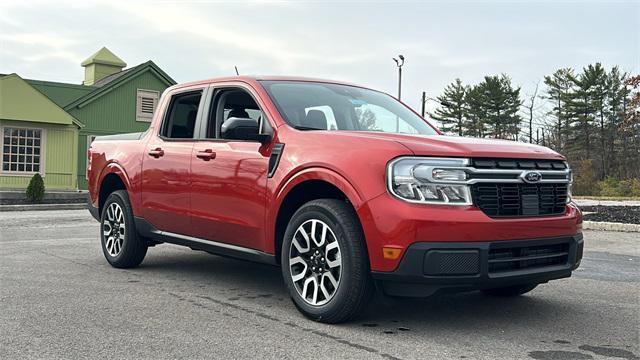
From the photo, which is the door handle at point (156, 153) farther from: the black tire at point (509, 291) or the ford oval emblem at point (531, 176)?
the ford oval emblem at point (531, 176)

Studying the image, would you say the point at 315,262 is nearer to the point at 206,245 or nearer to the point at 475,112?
the point at 206,245

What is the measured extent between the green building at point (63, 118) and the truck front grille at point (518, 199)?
80.2ft

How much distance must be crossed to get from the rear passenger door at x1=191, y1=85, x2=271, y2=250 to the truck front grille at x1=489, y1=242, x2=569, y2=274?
174cm

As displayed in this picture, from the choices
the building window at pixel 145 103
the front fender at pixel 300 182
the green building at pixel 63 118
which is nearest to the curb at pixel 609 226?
the front fender at pixel 300 182

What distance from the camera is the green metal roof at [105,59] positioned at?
34906 mm

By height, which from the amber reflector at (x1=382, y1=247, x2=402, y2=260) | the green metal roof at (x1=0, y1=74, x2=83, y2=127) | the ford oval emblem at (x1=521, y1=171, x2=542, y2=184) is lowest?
the amber reflector at (x1=382, y1=247, x2=402, y2=260)

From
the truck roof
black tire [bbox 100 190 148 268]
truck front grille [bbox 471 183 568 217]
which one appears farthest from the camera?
black tire [bbox 100 190 148 268]

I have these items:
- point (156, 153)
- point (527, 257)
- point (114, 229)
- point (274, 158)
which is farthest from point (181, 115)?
point (527, 257)

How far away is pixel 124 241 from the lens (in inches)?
259

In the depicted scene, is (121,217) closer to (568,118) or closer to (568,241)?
(568,241)

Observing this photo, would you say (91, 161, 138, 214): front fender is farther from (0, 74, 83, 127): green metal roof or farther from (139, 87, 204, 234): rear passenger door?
(0, 74, 83, 127): green metal roof

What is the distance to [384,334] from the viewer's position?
4.03 metres

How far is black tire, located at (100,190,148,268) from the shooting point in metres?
6.50

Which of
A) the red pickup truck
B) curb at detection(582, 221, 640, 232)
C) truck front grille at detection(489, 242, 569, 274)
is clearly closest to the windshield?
the red pickup truck
